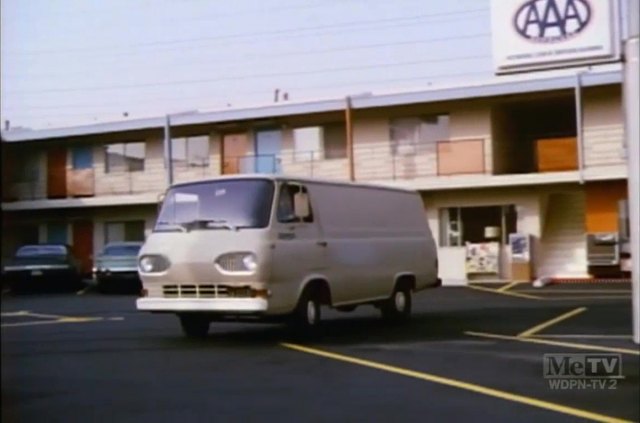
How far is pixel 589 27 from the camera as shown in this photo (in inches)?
134

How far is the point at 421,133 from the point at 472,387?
37.1 ft

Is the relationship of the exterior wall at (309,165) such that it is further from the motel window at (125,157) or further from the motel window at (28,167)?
the motel window at (28,167)

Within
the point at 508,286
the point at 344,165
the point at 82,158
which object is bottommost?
the point at 508,286

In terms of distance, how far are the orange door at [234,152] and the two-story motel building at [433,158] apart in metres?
0.03

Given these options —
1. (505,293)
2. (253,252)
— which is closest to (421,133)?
(505,293)

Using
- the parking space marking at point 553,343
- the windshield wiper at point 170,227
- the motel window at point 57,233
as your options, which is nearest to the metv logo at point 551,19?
the parking space marking at point 553,343

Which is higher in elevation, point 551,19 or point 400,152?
point 400,152

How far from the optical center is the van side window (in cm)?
992

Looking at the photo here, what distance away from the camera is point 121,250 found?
39.4 ft

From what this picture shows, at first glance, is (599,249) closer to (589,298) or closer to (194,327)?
(589,298)

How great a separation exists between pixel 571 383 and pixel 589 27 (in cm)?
334

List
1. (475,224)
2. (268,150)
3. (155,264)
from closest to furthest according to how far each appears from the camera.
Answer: (155,264) → (268,150) → (475,224)

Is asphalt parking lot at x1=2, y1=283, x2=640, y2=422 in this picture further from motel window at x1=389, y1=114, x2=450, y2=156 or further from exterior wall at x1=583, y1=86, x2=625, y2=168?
motel window at x1=389, y1=114, x2=450, y2=156

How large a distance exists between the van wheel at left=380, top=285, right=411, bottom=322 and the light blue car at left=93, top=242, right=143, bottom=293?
3.22 m
